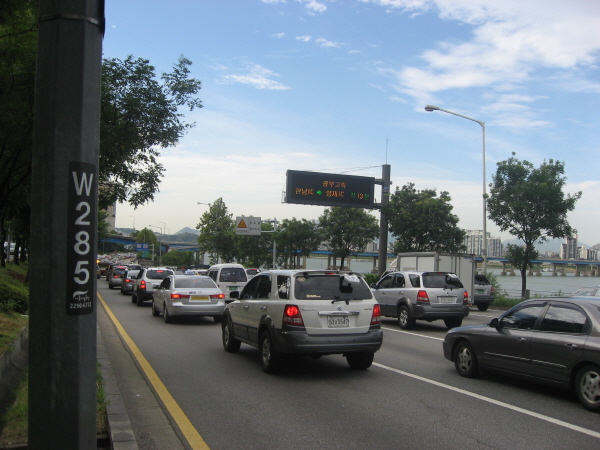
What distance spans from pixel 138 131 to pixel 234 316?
26.2ft

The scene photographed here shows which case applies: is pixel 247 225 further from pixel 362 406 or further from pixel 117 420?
pixel 117 420

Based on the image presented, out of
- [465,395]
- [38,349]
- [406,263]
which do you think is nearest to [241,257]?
[406,263]

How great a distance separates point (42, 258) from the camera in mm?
3229

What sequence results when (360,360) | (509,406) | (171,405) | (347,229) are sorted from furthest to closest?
1. (347,229)
2. (360,360)
3. (509,406)
4. (171,405)

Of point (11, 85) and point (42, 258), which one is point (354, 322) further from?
point (11, 85)

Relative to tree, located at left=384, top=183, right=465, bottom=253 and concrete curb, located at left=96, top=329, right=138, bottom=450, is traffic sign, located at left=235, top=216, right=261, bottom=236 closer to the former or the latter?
tree, located at left=384, top=183, right=465, bottom=253

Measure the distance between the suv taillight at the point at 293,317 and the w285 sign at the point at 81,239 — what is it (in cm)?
578

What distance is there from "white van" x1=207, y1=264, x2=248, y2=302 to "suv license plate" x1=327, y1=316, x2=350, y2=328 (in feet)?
45.4

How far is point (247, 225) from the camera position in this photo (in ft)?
191

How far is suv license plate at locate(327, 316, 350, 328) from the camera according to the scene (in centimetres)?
908

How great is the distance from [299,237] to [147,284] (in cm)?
2901

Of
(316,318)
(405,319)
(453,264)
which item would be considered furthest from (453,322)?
(316,318)

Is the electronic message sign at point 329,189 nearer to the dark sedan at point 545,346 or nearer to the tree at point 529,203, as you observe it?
the tree at point 529,203

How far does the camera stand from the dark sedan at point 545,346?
7219 mm
